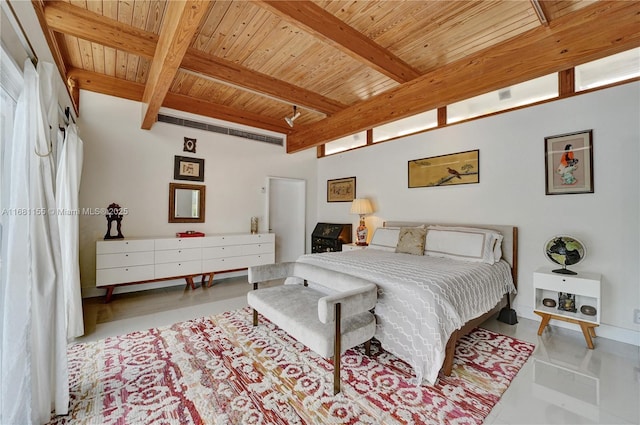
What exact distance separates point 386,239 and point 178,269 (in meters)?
3.07

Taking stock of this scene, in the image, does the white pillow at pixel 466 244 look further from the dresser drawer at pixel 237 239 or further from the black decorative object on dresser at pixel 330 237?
the dresser drawer at pixel 237 239

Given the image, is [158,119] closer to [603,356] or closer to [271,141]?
[271,141]

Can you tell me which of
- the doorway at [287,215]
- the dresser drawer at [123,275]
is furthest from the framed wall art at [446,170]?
the dresser drawer at [123,275]

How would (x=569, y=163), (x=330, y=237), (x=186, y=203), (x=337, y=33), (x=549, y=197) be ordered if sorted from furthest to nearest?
(x=330, y=237) → (x=186, y=203) → (x=549, y=197) → (x=569, y=163) → (x=337, y=33)

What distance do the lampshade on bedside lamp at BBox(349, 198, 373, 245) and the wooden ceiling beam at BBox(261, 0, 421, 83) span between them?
6.74ft

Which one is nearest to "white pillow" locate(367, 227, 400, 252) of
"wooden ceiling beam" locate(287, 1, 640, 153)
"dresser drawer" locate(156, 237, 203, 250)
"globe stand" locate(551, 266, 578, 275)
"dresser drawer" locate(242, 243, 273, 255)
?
"wooden ceiling beam" locate(287, 1, 640, 153)

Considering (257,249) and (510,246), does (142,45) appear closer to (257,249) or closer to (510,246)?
(257,249)

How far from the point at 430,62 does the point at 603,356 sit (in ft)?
10.5

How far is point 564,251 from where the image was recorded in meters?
2.50

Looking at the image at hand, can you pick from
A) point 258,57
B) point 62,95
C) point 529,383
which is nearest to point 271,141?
point 258,57

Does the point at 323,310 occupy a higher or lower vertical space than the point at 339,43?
lower

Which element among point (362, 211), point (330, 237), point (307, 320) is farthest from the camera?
point (330, 237)

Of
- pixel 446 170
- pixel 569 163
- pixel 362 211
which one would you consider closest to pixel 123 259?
pixel 362 211

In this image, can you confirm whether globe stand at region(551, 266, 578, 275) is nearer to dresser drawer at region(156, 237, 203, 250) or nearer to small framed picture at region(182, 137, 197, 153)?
dresser drawer at region(156, 237, 203, 250)
